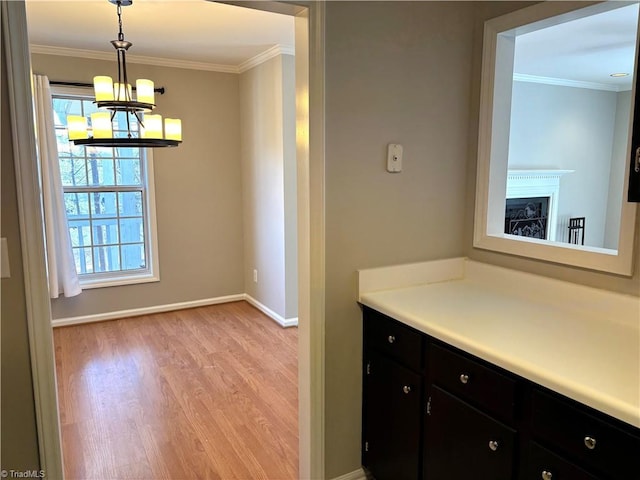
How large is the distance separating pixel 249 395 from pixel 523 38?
11.0 feet

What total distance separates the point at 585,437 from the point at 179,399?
7.92ft

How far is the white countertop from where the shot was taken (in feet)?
4.11

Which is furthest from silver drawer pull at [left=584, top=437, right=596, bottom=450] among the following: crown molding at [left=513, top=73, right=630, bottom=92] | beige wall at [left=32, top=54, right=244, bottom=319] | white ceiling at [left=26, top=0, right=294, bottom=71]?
crown molding at [left=513, top=73, right=630, bottom=92]

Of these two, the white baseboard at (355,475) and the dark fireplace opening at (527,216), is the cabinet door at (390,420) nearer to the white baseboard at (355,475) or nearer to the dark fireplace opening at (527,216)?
the white baseboard at (355,475)

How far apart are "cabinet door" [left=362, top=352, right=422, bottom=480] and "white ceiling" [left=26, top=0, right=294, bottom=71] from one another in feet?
7.63

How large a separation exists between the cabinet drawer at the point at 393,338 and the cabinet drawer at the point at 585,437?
0.49 metres

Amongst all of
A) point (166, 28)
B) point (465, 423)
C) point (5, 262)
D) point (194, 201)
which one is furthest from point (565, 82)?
point (5, 262)

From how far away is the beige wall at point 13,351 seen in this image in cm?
136

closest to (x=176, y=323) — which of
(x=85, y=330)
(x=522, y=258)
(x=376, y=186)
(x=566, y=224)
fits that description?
(x=85, y=330)

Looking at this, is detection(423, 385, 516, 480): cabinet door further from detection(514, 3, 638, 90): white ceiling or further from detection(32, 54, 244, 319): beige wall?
detection(32, 54, 244, 319): beige wall

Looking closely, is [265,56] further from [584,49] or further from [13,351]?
[13,351]

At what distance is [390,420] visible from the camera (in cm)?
195

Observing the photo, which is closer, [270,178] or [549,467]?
[549,467]

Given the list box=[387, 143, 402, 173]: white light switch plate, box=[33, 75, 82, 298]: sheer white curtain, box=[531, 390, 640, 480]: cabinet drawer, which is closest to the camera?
box=[531, 390, 640, 480]: cabinet drawer
